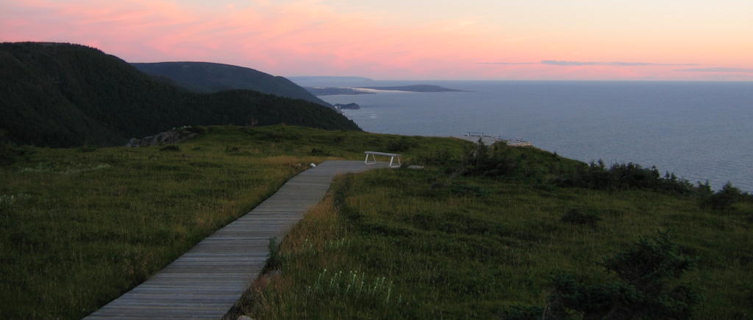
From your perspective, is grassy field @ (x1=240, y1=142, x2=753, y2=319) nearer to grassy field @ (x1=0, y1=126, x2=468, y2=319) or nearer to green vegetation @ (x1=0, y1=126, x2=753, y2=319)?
green vegetation @ (x1=0, y1=126, x2=753, y2=319)

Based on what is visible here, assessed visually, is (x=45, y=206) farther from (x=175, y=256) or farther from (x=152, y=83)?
(x=152, y=83)

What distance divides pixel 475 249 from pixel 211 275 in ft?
14.4

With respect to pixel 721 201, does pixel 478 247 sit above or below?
above

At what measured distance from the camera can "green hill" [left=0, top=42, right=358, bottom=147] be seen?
4099 inches

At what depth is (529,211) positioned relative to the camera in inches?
502

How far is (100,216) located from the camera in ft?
36.4

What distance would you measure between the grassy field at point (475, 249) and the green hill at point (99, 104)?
3596 inches

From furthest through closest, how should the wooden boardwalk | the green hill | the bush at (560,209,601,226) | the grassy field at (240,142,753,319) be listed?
the green hill
the bush at (560,209,601,226)
the grassy field at (240,142,753,319)
the wooden boardwalk

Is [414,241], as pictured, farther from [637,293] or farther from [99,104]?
[99,104]

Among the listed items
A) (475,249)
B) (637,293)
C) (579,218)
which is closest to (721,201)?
(579,218)

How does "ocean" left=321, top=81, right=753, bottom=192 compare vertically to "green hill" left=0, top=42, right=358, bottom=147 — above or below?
below

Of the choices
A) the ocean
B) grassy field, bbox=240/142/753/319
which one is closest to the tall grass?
grassy field, bbox=240/142/753/319

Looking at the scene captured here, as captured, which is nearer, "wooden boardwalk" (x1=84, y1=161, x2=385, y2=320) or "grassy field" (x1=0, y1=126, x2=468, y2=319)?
"wooden boardwalk" (x1=84, y1=161, x2=385, y2=320)

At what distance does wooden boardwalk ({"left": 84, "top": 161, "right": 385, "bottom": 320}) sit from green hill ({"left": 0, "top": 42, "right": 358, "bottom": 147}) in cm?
9371
